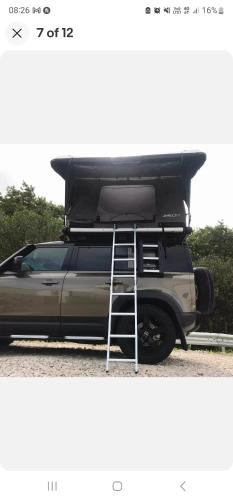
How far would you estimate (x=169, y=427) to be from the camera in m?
3.33

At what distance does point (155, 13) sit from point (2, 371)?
14.6 feet

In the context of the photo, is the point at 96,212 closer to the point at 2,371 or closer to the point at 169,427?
the point at 2,371

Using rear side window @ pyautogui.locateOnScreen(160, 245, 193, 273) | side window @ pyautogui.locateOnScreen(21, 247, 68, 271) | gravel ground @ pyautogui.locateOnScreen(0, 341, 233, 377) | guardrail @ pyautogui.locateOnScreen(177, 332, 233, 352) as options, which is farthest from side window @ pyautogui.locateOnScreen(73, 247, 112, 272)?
guardrail @ pyautogui.locateOnScreen(177, 332, 233, 352)

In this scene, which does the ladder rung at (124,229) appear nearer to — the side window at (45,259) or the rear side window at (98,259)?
the rear side window at (98,259)

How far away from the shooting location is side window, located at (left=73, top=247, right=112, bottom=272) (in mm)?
7797

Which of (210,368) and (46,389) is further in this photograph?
(210,368)

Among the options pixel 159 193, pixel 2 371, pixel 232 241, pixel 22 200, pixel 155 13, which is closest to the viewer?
pixel 155 13

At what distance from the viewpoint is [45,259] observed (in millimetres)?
8086

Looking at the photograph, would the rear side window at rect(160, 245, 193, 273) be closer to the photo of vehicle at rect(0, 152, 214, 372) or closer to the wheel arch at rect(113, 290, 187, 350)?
the photo of vehicle at rect(0, 152, 214, 372)

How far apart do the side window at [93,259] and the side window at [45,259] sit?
0.89 feet

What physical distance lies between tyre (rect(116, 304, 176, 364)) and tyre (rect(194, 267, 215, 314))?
866 millimetres

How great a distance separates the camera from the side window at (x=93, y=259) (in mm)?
7797

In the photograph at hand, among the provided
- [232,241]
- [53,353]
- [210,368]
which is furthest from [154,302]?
[232,241]

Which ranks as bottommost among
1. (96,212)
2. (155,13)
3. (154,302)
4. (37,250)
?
(154,302)
